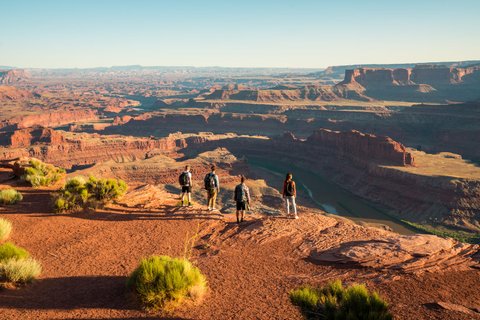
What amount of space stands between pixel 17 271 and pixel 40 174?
13.1 m

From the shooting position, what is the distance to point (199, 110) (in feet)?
443

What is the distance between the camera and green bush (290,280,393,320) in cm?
617

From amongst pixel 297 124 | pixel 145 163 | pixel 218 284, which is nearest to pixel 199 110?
pixel 297 124

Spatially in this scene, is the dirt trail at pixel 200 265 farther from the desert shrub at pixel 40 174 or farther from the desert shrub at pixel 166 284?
the desert shrub at pixel 40 174

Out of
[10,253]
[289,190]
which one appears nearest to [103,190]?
[10,253]

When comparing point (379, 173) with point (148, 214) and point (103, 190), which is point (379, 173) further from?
point (103, 190)

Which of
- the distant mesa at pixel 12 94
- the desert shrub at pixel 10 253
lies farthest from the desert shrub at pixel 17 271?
the distant mesa at pixel 12 94

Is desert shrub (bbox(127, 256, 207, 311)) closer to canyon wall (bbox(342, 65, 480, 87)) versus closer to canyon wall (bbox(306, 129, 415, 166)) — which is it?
canyon wall (bbox(306, 129, 415, 166))

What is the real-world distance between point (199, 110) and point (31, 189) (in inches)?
4640

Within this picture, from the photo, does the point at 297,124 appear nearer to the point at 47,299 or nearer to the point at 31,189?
the point at 31,189

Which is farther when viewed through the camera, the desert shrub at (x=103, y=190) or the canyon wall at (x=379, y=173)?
the canyon wall at (x=379, y=173)

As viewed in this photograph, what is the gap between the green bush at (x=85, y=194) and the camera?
15337 mm

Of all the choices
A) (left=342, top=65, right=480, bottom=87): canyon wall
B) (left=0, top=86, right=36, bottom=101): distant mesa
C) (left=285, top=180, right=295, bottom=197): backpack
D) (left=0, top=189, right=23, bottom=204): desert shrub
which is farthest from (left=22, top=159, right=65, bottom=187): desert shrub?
(left=342, top=65, right=480, bottom=87): canyon wall

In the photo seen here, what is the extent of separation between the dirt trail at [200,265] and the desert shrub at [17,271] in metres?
0.28
